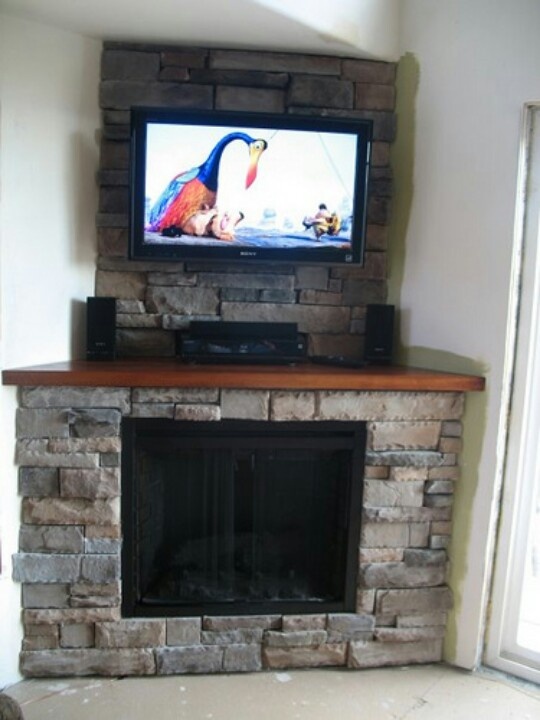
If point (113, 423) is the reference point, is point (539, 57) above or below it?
above

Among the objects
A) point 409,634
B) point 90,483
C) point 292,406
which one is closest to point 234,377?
point 292,406

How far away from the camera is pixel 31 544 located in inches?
63.8

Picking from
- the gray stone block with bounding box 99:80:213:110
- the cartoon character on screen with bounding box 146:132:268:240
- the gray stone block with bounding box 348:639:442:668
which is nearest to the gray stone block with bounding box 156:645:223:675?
the gray stone block with bounding box 348:639:442:668

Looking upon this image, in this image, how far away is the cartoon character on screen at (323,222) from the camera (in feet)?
5.95

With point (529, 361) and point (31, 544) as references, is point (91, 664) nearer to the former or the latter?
point (31, 544)

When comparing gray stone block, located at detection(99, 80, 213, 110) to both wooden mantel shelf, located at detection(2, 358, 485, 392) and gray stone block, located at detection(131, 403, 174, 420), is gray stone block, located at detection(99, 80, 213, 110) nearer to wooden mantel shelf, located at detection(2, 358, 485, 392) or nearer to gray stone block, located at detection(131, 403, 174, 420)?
wooden mantel shelf, located at detection(2, 358, 485, 392)

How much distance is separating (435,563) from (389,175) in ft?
4.61

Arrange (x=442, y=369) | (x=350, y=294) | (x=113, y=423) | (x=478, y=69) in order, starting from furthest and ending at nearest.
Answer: (x=350, y=294) < (x=442, y=369) < (x=478, y=69) < (x=113, y=423)

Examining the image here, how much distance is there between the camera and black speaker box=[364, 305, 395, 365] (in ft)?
6.26

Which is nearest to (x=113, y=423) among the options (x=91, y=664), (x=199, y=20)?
Result: (x=91, y=664)

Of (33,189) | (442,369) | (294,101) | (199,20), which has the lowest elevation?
(442,369)

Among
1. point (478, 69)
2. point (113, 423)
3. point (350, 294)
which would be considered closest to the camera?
point (113, 423)

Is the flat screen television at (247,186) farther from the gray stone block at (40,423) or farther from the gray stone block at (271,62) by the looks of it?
the gray stone block at (40,423)

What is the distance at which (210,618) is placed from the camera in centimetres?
171
